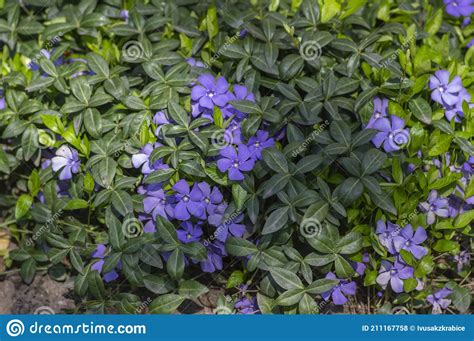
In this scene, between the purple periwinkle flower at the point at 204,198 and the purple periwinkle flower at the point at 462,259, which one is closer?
the purple periwinkle flower at the point at 204,198

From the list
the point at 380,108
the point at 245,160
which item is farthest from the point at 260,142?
the point at 380,108

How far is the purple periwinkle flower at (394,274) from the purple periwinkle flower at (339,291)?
0.38 ft

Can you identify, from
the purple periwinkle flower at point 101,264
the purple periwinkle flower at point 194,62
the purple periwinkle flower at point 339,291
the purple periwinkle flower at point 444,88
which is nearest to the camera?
the purple periwinkle flower at point 339,291

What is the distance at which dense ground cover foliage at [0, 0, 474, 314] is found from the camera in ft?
9.99

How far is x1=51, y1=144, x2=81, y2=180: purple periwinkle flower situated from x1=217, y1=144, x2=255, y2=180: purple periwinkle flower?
63 centimetres

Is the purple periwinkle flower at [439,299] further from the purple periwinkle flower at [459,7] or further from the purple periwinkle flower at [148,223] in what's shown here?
the purple periwinkle flower at [459,7]

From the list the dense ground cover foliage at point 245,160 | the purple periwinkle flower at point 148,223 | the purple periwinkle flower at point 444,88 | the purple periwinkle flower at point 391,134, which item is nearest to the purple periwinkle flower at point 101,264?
the dense ground cover foliage at point 245,160

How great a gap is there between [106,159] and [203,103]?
0.47 metres

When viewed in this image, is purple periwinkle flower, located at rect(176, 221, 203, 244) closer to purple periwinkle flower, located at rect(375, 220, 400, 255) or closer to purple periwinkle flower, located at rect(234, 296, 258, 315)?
purple periwinkle flower, located at rect(234, 296, 258, 315)

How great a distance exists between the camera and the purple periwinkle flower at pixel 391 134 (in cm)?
313

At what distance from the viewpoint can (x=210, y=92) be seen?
3234 mm

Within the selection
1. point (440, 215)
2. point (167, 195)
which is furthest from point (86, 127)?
point (440, 215)

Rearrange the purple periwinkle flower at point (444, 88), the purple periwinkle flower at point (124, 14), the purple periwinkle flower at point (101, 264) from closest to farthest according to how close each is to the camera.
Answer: the purple periwinkle flower at point (101, 264), the purple periwinkle flower at point (444, 88), the purple periwinkle flower at point (124, 14)

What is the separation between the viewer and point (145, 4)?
3652 mm
